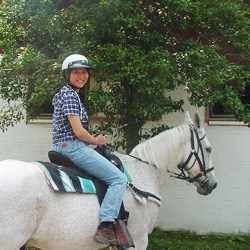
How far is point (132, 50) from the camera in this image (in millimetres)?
6102

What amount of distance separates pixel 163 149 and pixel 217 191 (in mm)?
3544

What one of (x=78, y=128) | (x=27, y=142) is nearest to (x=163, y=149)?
(x=78, y=128)

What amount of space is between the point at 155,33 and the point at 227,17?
1.04 metres

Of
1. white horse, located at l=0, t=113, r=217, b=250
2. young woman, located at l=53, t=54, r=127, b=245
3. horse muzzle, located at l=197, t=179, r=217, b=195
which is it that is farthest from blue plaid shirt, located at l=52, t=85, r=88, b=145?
horse muzzle, located at l=197, t=179, r=217, b=195

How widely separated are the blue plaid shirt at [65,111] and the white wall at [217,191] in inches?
150

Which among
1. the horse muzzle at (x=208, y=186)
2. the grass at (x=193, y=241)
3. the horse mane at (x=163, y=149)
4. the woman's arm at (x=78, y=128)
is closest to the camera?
the woman's arm at (x=78, y=128)

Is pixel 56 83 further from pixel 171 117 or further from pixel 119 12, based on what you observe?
pixel 171 117

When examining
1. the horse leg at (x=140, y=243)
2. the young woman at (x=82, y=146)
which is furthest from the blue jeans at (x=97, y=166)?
the horse leg at (x=140, y=243)

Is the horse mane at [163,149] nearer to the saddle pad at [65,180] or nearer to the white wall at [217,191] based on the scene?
the saddle pad at [65,180]

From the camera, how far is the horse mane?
16.7 ft

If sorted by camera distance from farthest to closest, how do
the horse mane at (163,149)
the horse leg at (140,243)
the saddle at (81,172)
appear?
1. the horse mane at (163,149)
2. the horse leg at (140,243)
3. the saddle at (81,172)

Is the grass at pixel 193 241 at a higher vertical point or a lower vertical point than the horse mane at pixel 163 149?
lower

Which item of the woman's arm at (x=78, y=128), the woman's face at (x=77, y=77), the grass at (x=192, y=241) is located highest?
the woman's face at (x=77, y=77)

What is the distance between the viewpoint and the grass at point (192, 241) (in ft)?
24.5
